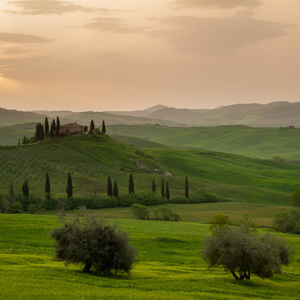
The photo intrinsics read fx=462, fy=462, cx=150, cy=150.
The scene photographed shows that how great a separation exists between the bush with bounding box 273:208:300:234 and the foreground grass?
29.9 meters

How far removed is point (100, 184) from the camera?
15950cm

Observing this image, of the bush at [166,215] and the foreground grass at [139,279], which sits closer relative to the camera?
the foreground grass at [139,279]

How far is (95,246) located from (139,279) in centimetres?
477

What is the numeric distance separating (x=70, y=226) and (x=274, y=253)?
18.9 m

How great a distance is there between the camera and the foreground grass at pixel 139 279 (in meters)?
30.5

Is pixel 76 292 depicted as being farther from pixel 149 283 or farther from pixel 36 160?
pixel 36 160

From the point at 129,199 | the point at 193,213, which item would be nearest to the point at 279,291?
the point at 193,213

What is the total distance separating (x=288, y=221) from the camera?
9562cm

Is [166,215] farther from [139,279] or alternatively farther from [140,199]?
[139,279]

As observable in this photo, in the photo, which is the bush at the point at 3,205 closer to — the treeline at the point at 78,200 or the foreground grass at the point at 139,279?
the treeline at the point at 78,200

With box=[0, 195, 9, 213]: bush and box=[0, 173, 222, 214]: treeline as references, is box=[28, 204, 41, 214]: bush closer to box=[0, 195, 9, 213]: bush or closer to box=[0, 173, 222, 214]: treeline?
box=[0, 173, 222, 214]: treeline

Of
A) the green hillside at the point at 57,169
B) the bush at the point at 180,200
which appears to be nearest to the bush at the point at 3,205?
the green hillside at the point at 57,169

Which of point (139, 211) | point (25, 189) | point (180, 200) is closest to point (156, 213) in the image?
point (139, 211)

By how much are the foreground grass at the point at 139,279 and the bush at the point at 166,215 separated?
1482 inches
